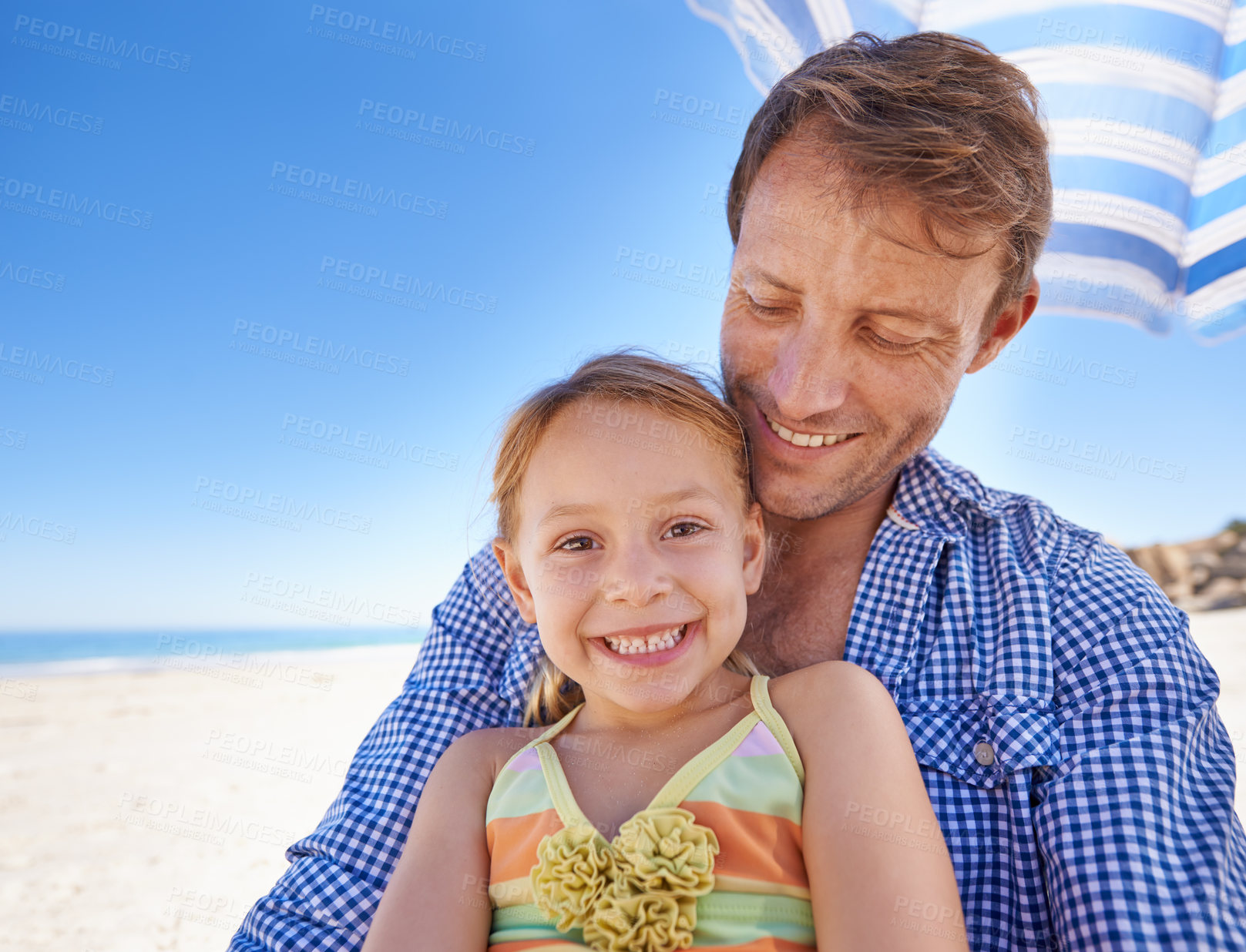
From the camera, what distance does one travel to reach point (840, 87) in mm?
2354

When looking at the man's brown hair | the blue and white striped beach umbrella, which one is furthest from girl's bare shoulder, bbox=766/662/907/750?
the blue and white striped beach umbrella

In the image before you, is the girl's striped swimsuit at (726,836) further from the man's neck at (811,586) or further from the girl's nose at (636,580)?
the man's neck at (811,586)

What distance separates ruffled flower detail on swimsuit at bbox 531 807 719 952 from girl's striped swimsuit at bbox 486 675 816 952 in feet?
0.08

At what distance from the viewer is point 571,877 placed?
4.86ft

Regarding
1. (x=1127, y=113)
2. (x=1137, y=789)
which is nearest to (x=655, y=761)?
(x=1137, y=789)

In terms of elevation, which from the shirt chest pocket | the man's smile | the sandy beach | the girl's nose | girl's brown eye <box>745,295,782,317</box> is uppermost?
girl's brown eye <box>745,295,782,317</box>

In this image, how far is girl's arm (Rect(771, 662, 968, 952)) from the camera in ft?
4.39

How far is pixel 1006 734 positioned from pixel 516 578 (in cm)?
120

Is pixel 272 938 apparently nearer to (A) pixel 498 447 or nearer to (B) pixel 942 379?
(A) pixel 498 447

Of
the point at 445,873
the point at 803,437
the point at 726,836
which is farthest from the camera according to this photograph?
the point at 803,437

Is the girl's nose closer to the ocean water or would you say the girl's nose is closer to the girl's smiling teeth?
the girl's smiling teeth

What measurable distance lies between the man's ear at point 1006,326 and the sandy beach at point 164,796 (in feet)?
17.3

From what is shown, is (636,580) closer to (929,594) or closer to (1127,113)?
(929,594)

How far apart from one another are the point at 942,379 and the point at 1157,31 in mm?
2814
